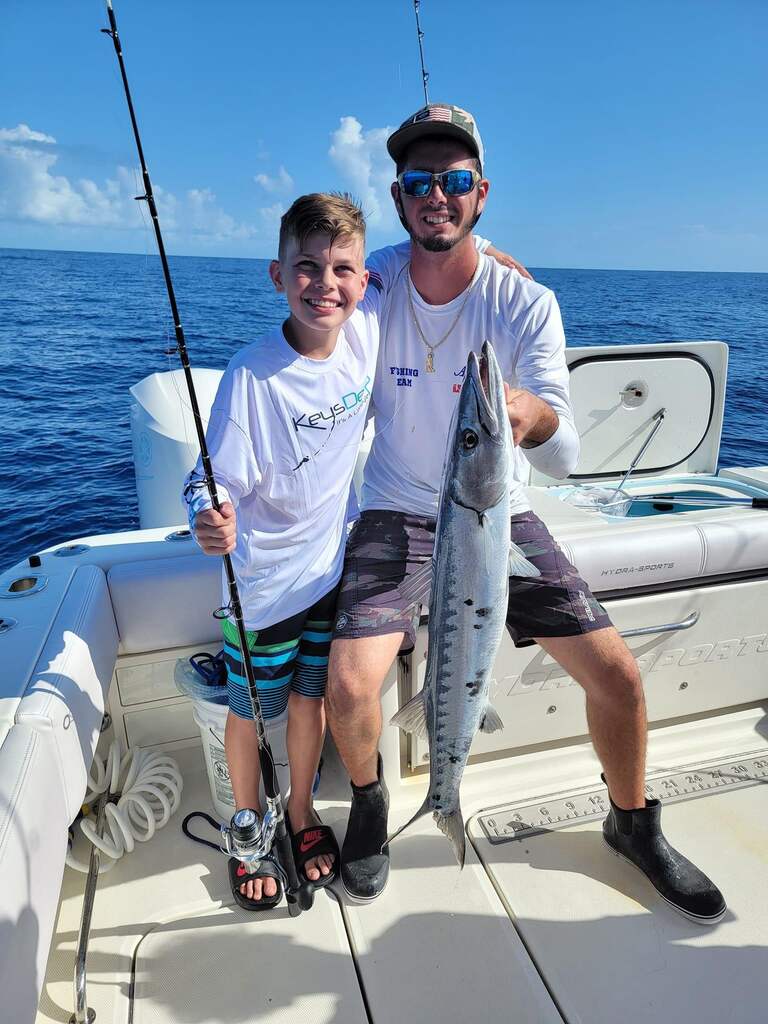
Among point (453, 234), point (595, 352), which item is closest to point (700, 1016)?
point (453, 234)

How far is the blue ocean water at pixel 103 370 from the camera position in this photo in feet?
29.4

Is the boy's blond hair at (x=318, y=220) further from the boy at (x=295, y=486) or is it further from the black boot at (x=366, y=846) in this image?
the black boot at (x=366, y=846)

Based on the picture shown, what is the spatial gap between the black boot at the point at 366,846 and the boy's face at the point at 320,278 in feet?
5.56

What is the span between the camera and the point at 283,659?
2.30m

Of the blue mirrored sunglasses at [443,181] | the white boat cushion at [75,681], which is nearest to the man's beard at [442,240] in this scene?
the blue mirrored sunglasses at [443,181]

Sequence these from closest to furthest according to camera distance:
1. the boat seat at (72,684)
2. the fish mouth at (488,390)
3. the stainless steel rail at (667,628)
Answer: the fish mouth at (488,390), the boat seat at (72,684), the stainless steel rail at (667,628)

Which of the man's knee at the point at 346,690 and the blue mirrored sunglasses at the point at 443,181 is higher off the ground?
the blue mirrored sunglasses at the point at 443,181

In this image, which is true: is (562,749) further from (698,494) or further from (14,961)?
(14,961)

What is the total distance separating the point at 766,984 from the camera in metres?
2.04

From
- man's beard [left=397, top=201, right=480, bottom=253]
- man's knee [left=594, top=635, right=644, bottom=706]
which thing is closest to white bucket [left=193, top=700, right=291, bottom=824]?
man's knee [left=594, top=635, right=644, bottom=706]

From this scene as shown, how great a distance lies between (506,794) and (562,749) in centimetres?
40

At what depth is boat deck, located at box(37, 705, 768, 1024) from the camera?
1995mm

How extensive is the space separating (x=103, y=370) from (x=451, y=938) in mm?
17099

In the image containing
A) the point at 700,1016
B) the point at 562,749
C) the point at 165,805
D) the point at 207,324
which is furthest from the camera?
the point at 207,324
